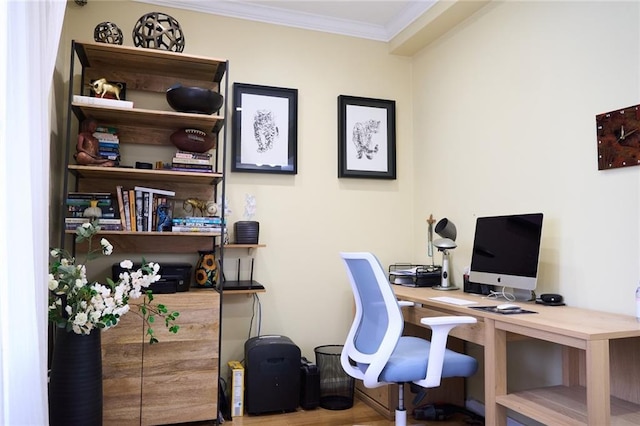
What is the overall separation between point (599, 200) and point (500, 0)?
4.77 ft

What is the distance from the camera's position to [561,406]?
1.93 metres

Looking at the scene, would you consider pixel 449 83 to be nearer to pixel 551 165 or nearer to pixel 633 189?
pixel 551 165

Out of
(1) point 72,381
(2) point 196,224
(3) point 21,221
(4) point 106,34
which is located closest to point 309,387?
(2) point 196,224

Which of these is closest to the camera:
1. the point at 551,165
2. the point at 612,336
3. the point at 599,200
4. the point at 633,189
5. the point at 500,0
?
the point at 612,336

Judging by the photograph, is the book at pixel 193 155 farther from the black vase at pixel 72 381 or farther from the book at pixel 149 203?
the black vase at pixel 72 381

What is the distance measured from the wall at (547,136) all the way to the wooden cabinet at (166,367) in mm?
1727

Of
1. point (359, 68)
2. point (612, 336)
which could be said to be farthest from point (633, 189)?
point (359, 68)

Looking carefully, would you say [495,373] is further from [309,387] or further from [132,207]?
[132,207]

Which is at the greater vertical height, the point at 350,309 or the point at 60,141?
the point at 60,141

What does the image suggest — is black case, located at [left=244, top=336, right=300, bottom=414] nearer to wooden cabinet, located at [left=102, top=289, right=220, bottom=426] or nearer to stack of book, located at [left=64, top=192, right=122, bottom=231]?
wooden cabinet, located at [left=102, top=289, right=220, bottom=426]

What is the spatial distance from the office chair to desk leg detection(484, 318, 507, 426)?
11cm

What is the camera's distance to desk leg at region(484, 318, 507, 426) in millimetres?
2053

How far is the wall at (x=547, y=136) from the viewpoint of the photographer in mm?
2156

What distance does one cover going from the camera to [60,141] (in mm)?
2926
